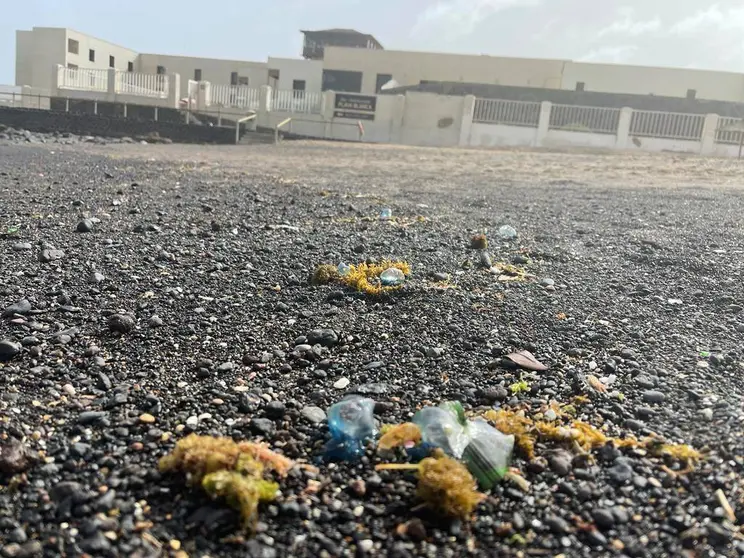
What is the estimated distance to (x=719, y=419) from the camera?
2061 mm

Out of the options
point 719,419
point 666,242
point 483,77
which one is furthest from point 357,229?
point 483,77

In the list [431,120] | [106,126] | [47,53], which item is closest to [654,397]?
[106,126]

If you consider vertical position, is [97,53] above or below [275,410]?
above

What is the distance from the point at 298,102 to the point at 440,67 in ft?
40.5

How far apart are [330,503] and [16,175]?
8.19 meters

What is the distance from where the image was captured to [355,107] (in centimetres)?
2786

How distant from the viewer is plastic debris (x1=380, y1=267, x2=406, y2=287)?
3.63 meters

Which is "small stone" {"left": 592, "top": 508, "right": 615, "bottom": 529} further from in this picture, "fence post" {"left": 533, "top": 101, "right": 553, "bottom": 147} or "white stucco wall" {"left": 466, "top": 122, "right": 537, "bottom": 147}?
"fence post" {"left": 533, "top": 101, "right": 553, "bottom": 147}

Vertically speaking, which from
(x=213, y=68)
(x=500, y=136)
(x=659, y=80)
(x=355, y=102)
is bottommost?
(x=500, y=136)

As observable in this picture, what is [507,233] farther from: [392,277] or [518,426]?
[518,426]

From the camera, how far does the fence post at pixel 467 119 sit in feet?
86.5

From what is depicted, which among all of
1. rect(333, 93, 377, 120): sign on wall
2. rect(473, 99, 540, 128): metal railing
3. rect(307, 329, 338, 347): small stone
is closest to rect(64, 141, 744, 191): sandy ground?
rect(307, 329, 338, 347): small stone

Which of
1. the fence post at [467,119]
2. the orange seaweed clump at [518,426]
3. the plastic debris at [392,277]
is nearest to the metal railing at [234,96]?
the fence post at [467,119]

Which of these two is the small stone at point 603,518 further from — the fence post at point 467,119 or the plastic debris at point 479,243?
the fence post at point 467,119
